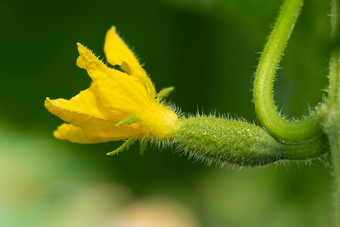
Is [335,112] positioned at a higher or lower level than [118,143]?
lower

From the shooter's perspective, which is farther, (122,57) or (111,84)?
(122,57)

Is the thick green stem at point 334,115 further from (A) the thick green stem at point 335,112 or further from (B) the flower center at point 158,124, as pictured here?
(B) the flower center at point 158,124

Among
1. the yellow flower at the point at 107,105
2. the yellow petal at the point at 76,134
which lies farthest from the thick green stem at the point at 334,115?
the yellow petal at the point at 76,134

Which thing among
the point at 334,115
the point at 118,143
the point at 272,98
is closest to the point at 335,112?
the point at 334,115

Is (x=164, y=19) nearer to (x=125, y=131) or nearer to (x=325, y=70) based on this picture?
(x=325, y=70)

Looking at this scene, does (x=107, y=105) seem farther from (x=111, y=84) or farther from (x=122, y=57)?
(x=122, y=57)

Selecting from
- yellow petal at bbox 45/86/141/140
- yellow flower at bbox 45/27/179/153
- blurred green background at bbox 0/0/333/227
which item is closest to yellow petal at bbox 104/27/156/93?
yellow flower at bbox 45/27/179/153
